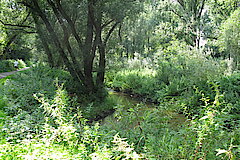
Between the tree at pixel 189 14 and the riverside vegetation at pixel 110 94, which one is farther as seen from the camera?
the tree at pixel 189 14

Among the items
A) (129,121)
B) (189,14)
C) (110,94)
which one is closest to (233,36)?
(189,14)

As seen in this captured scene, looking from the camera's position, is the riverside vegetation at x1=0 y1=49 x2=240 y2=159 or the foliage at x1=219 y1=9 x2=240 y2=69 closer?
the riverside vegetation at x1=0 y1=49 x2=240 y2=159

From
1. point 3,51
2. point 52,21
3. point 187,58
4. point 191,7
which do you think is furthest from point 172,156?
point 3,51

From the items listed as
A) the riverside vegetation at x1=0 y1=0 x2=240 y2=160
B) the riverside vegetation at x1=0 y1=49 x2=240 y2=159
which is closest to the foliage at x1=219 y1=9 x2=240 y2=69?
the riverside vegetation at x1=0 y1=0 x2=240 y2=160

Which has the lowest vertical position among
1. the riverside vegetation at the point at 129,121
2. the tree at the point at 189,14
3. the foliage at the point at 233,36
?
the riverside vegetation at the point at 129,121

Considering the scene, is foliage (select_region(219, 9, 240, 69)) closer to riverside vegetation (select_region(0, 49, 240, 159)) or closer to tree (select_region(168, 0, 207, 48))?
tree (select_region(168, 0, 207, 48))

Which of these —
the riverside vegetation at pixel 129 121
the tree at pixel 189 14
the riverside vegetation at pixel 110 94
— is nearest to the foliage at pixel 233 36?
the riverside vegetation at pixel 110 94

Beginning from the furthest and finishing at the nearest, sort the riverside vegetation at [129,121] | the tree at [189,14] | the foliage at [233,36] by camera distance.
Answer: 1. the tree at [189,14]
2. the foliage at [233,36]
3. the riverside vegetation at [129,121]

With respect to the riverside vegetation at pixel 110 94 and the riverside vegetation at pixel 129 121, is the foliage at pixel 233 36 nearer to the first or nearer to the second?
the riverside vegetation at pixel 110 94

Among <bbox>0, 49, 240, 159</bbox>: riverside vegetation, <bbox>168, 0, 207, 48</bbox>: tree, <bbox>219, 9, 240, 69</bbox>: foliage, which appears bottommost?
<bbox>0, 49, 240, 159</bbox>: riverside vegetation

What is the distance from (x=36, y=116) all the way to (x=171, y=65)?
30.0ft

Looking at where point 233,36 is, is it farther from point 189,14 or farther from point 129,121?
point 129,121

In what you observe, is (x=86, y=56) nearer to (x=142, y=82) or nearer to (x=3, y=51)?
(x=142, y=82)

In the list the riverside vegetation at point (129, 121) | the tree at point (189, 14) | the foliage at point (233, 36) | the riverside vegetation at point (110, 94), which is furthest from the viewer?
the tree at point (189, 14)
